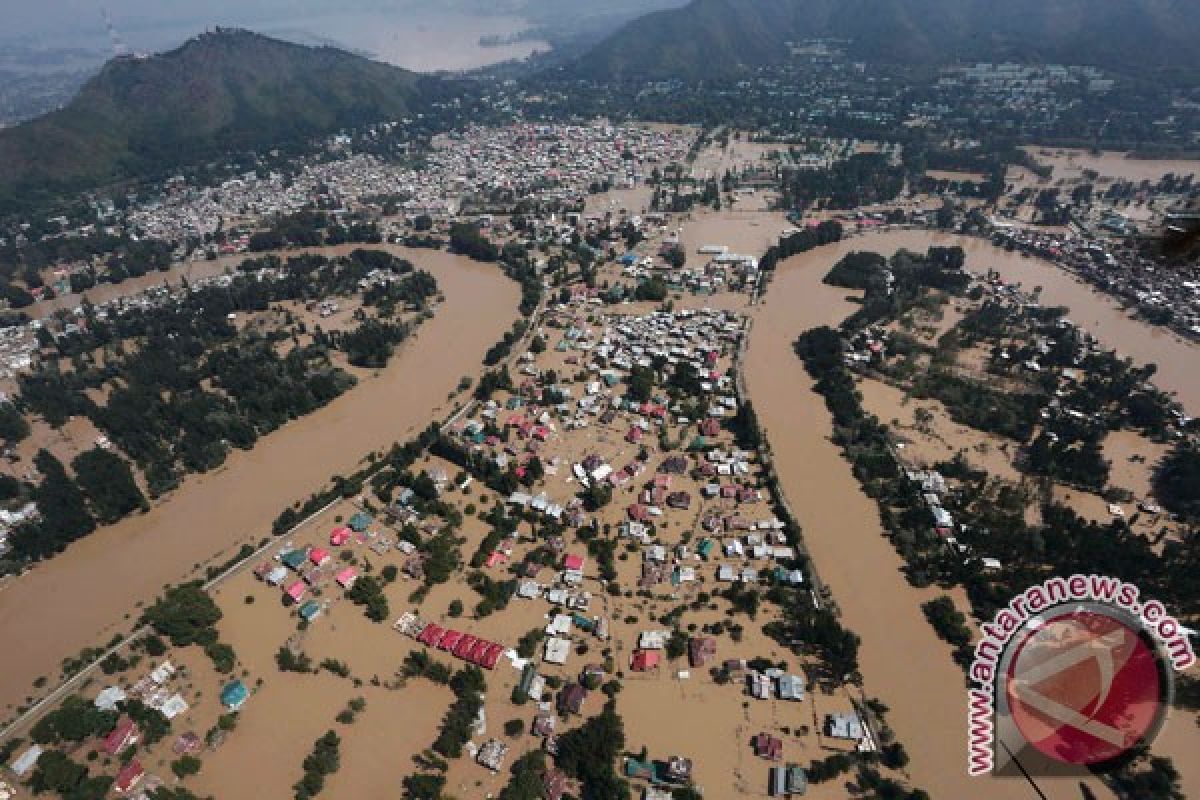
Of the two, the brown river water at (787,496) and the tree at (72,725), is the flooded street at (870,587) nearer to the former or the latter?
the brown river water at (787,496)

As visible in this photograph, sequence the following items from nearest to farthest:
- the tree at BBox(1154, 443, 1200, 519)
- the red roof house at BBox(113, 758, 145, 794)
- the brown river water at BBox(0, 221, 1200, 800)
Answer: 1. the red roof house at BBox(113, 758, 145, 794)
2. the brown river water at BBox(0, 221, 1200, 800)
3. the tree at BBox(1154, 443, 1200, 519)

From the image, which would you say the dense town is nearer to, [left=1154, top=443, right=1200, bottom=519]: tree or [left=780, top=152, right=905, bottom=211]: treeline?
[left=1154, top=443, right=1200, bottom=519]: tree

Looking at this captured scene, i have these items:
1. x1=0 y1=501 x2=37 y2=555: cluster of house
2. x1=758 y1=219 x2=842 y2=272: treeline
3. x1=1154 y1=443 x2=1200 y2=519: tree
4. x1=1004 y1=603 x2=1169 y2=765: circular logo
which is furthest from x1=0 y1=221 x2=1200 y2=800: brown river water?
x1=1154 y1=443 x2=1200 y2=519: tree

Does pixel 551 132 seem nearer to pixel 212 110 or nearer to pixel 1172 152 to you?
pixel 212 110

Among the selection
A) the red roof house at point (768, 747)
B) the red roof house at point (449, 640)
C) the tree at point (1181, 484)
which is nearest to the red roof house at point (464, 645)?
the red roof house at point (449, 640)

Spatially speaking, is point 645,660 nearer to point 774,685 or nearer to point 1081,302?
point 774,685

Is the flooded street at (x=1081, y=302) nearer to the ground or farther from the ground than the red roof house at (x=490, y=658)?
farther from the ground
